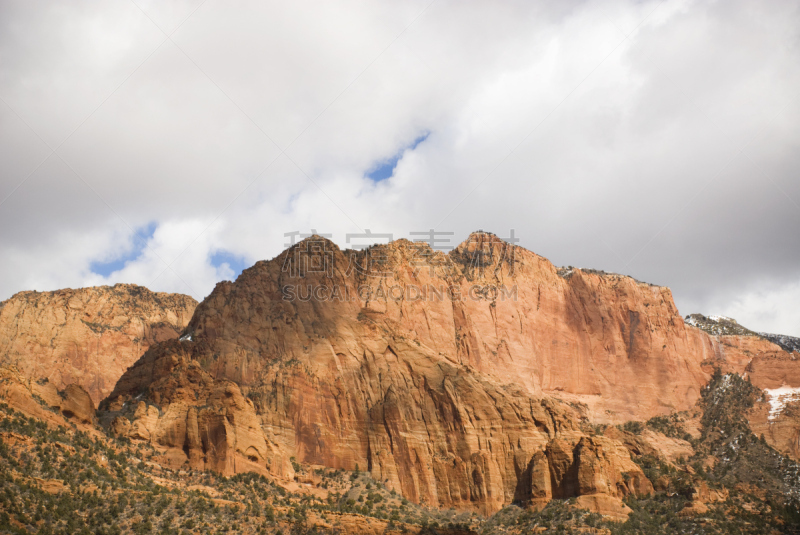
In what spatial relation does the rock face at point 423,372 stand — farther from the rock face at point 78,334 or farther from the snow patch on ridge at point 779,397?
the rock face at point 78,334

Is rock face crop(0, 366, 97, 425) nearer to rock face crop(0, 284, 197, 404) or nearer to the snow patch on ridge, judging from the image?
rock face crop(0, 284, 197, 404)

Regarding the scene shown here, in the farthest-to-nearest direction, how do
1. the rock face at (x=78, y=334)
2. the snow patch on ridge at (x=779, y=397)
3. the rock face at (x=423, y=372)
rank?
the rock face at (x=78, y=334)
the snow patch on ridge at (x=779, y=397)
the rock face at (x=423, y=372)

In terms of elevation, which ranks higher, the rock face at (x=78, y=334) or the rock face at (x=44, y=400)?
the rock face at (x=78, y=334)

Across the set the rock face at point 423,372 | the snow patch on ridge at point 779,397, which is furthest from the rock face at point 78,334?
the snow patch on ridge at point 779,397

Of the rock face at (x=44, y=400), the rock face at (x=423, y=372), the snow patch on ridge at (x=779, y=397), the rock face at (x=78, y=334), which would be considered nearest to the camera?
the rock face at (x=44, y=400)

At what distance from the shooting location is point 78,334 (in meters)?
129

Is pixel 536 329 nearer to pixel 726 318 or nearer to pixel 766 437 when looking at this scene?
pixel 766 437

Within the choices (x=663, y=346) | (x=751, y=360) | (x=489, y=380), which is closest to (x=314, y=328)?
(x=489, y=380)

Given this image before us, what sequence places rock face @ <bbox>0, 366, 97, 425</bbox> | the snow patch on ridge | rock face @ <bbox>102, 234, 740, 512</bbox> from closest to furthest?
rock face @ <bbox>0, 366, 97, 425</bbox> < rock face @ <bbox>102, 234, 740, 512</bbox> < the snow patch on ridge

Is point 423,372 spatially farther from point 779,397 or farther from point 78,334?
point 78,334

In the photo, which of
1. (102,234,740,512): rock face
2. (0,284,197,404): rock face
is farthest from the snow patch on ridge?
(0,284,197,404): rock face

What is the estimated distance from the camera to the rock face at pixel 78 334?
121500mm

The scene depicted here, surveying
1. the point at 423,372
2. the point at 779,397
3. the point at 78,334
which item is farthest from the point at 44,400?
the point at 779,397

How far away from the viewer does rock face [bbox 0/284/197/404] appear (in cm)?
12150
